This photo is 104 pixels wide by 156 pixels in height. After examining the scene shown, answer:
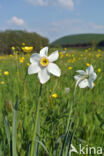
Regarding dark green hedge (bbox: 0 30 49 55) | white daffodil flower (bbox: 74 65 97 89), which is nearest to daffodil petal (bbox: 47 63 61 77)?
white daffodil flower (bbox: 74 65 97 89)

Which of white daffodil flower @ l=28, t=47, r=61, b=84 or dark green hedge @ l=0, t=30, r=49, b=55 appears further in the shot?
dark green hedge @ l=0, t=30, r=49, b=55

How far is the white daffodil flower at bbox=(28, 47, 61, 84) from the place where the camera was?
697 mm

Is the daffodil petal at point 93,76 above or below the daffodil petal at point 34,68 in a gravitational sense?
below

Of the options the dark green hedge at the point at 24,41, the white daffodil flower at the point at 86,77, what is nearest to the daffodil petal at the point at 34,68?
the white daffodil flower at the point at 86,77

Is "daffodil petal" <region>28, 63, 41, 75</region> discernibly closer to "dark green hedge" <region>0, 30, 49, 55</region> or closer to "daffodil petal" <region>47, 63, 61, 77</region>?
"daffodil petal" <region>47, 63, 61, 77</region>

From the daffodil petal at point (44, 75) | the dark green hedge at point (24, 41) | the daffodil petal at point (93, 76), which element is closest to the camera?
the daffodil petal at point (44, 75)

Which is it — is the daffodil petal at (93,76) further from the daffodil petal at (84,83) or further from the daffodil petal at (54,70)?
the daffodil petal at (54,70)

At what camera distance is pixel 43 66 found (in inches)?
28.6

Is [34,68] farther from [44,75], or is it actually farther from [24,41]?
[24,41]

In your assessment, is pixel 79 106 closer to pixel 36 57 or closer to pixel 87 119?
pixel 87 119

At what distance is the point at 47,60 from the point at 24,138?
71 cm

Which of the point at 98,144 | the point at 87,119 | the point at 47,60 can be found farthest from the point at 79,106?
the point at 47,60

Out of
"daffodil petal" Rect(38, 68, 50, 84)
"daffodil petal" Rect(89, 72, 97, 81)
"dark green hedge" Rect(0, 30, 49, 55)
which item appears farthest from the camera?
"dark green hedge" Rect(0, 30, 49, 55)

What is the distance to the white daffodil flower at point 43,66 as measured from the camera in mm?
697
